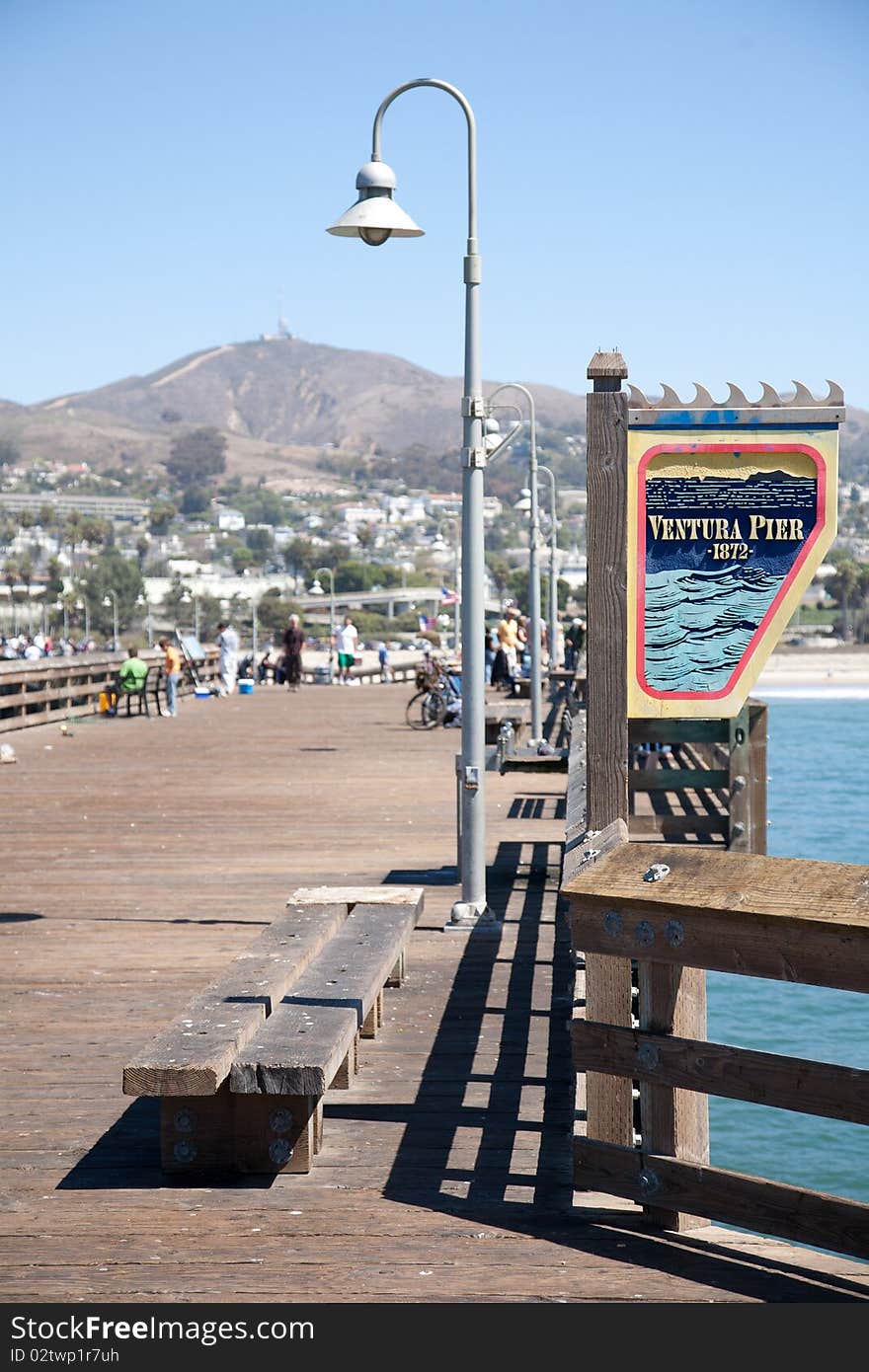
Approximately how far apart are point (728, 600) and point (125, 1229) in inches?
115

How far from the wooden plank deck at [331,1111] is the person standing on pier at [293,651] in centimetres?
2144

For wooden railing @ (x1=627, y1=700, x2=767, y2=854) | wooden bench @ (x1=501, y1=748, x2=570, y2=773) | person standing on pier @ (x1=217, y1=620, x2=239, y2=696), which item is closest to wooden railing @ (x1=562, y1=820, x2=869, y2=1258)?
wooden railing @ (x1=627, y1=700, x2=767, y2=854)

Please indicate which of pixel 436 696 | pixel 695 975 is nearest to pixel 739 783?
pixel 695 975

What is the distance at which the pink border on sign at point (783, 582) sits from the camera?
6.01 m

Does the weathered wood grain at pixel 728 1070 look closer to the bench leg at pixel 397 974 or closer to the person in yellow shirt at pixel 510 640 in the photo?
the bench leg at pixel 397 974

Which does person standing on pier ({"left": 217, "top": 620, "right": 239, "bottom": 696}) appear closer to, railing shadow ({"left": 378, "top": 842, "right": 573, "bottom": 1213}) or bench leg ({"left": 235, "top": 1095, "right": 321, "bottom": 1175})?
railing shadow ({"left": 378, "top": 842, "right": 573, "bottom": 1213})

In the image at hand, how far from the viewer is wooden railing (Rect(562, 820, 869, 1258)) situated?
14.3ft

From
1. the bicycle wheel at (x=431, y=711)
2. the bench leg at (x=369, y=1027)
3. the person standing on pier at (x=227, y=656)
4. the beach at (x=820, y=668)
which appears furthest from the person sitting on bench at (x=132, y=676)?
the beach at (x=820, y=668)

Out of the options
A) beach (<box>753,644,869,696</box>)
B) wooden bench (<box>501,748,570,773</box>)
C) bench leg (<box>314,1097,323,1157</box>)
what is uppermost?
wooden bench (<box>501,748,570,773</box>)

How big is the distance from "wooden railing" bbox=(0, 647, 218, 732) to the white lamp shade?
1743cm

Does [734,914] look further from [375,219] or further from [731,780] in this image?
[375,219]

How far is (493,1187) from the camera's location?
5.47 metres

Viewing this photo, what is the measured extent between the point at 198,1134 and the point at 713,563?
2617 millimetres

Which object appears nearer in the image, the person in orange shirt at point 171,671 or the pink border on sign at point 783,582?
the pink border on sign at point 783,582
